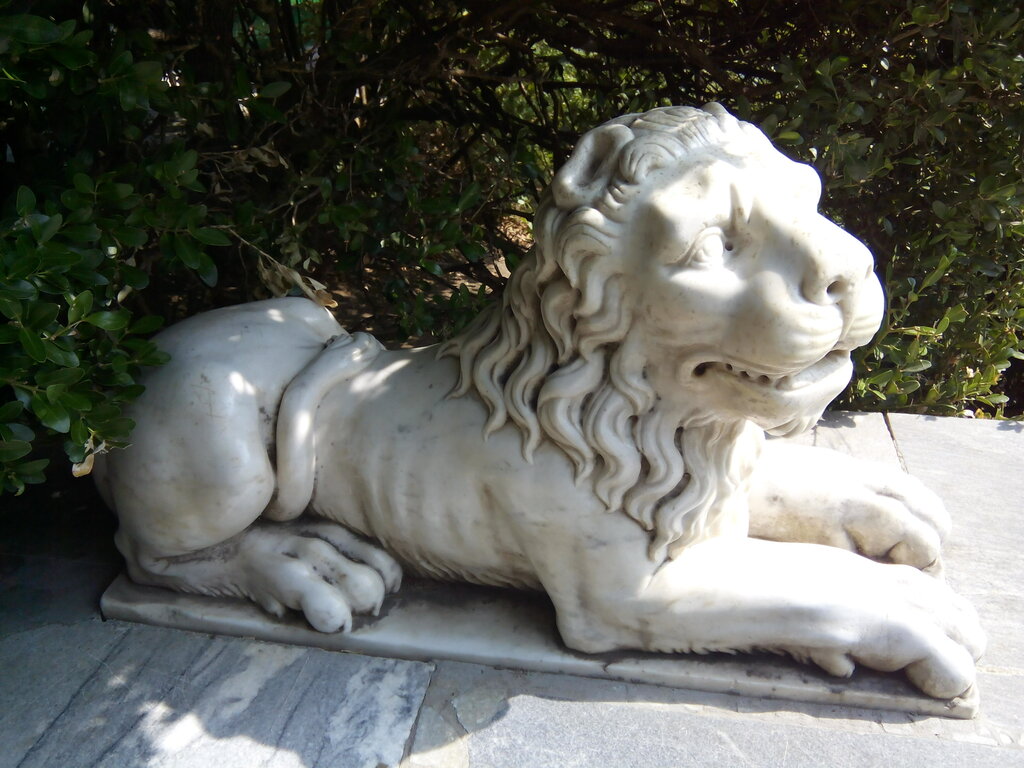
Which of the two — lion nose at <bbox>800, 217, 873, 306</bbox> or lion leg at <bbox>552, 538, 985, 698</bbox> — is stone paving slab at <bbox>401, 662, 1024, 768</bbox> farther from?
lion nose at <bbox>800, 217, 873, 306</bbox>

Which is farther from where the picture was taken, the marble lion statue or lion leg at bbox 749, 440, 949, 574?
lion leg at bbox 749, 440, 949, 574

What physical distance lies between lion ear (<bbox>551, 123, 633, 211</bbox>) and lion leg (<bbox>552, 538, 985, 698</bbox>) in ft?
2.37

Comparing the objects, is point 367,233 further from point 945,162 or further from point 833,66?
point 945,162

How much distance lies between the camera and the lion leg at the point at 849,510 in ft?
7.34

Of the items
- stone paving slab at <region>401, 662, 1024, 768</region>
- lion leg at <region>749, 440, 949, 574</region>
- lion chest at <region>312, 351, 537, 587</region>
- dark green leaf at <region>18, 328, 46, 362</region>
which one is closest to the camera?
dark green leaf at <region>18, 328, 46, 362</region>

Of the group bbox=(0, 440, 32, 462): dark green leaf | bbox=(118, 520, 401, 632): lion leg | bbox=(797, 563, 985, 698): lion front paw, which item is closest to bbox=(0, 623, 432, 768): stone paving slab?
bbox=(118, 520, 401, 632): lion leg

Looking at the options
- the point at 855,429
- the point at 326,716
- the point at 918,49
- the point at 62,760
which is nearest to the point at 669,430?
the point at 326,716

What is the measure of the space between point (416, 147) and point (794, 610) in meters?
2.10

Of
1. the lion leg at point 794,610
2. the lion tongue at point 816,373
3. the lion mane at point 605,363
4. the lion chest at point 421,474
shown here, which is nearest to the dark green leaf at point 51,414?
the lion chest at point 421,474

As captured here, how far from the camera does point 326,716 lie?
1943 mm

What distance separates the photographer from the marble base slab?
6.50 ft

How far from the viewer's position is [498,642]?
6.88ft

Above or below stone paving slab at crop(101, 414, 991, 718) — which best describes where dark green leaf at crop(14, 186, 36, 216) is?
above

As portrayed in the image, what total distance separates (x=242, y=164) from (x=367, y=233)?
0.57 metres
